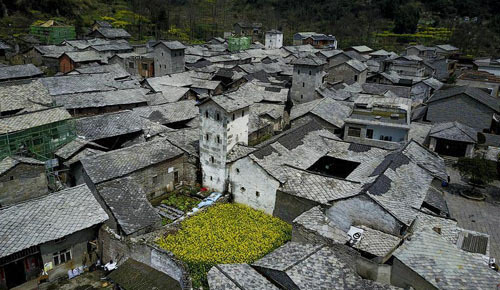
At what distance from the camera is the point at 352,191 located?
24672 mm

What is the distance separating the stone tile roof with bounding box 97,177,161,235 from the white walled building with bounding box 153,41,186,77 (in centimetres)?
4016

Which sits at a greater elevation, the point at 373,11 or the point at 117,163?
the point at 373,11

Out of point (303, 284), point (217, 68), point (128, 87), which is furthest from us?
point (217, 68)

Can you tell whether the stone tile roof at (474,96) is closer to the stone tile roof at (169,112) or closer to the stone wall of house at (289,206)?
the stone tile roof at (169,112)

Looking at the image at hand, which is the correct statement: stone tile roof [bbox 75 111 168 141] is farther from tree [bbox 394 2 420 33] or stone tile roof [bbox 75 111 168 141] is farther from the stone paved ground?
tree [bbox 394 2 420 33]

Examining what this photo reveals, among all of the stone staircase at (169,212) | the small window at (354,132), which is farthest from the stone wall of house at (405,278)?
the small window at (354,132)

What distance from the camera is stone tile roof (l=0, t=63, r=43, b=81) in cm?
4919

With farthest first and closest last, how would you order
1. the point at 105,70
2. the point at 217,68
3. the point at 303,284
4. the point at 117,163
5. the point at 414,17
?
the point at 414,17 < the point at 217,68 < the point at 105,70 < the point at 117,163 < the point at 303,284

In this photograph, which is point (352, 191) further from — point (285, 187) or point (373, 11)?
point (373, 11)

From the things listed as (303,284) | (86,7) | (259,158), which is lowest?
(303,284)

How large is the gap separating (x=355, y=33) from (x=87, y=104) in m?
94.4

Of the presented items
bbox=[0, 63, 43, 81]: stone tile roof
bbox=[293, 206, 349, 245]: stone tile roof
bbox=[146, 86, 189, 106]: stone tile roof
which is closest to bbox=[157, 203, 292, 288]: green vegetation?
bbox=[293, 206, 349, 245]: stone tile roof

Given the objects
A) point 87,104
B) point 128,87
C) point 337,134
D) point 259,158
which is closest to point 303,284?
point 259,158

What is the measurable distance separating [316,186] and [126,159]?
45.7 feet
